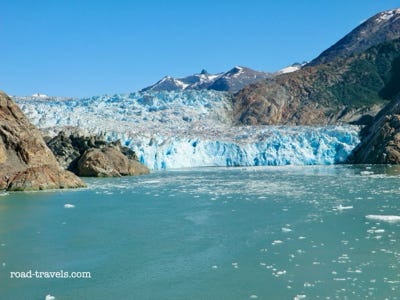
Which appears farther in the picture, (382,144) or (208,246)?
(382,144)

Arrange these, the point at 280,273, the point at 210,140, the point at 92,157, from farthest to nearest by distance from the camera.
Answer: the point at 210,140 → the point at 92,157 → the point at 280,273

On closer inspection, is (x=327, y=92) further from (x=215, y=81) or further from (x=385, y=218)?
(x=215, y=81)

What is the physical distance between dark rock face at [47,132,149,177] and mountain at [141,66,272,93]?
339 feet

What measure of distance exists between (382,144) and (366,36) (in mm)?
78875

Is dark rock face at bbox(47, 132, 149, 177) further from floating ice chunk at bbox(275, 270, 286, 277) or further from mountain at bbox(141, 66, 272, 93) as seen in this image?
mountain at bbox(141, 66, 272, 93)

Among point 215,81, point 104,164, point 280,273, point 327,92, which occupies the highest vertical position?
point 215,81

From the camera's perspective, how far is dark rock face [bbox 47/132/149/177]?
30.0 metres

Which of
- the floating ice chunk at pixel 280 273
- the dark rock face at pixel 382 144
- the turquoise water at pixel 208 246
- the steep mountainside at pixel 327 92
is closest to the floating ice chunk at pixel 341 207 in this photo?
the turquoise water at pixel 208 246

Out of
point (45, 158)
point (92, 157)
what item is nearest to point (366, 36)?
point (92, 157)

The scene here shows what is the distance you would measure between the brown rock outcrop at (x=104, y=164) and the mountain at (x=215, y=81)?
106093 millimetres

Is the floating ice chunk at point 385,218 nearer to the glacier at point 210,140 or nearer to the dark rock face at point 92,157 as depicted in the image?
the dark rock face at point 92,157

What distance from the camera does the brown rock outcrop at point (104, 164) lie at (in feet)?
98.0

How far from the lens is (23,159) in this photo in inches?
917

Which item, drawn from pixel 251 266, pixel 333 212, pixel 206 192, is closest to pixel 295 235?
pixel 251 266
